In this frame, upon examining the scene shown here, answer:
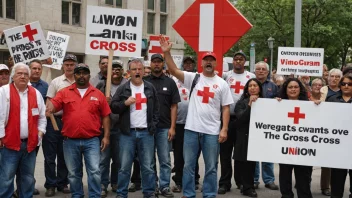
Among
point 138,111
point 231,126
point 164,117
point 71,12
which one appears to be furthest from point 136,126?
point 71,12

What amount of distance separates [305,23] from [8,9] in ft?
60.2

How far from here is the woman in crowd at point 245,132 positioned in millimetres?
7758

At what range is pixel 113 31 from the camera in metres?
8.07

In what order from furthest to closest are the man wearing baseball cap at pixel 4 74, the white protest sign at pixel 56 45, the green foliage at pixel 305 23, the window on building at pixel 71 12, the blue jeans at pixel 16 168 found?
the green foliage at pixel 305 23
the window on building at pixel 71 12
the white protest sign at pixel 56 45
the man wearing baseball cap at pixel 4 74
the blue jeans at pixel 16 168

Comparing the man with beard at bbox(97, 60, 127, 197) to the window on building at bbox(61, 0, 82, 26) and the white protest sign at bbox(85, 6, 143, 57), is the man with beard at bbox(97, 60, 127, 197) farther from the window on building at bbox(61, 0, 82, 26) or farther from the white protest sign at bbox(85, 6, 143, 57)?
the window on building at bbox(61, 0, 82, 26)

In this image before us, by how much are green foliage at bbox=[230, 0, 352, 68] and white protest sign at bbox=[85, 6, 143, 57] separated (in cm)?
2512

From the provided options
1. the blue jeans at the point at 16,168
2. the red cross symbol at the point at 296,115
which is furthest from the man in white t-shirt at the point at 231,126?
the blue jeans at the point at 16,168

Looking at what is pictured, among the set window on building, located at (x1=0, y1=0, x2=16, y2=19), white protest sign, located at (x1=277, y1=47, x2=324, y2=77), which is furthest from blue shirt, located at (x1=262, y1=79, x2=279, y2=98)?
window on building, located at (x1=0, y1=0, x2=16, y2=19)

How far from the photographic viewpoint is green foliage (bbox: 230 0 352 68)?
3209cm

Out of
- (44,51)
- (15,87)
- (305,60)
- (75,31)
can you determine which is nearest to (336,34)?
(75,31)

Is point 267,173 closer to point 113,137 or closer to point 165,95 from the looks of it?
point 165,95

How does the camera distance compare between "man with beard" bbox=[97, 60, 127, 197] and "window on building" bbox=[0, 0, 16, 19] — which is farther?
"window on building" bbox=[0, 0, 16, 19]

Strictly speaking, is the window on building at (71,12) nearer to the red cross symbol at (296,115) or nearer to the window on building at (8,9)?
the window on building at (8,9)

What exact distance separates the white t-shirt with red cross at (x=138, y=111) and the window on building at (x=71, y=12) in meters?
18.8
